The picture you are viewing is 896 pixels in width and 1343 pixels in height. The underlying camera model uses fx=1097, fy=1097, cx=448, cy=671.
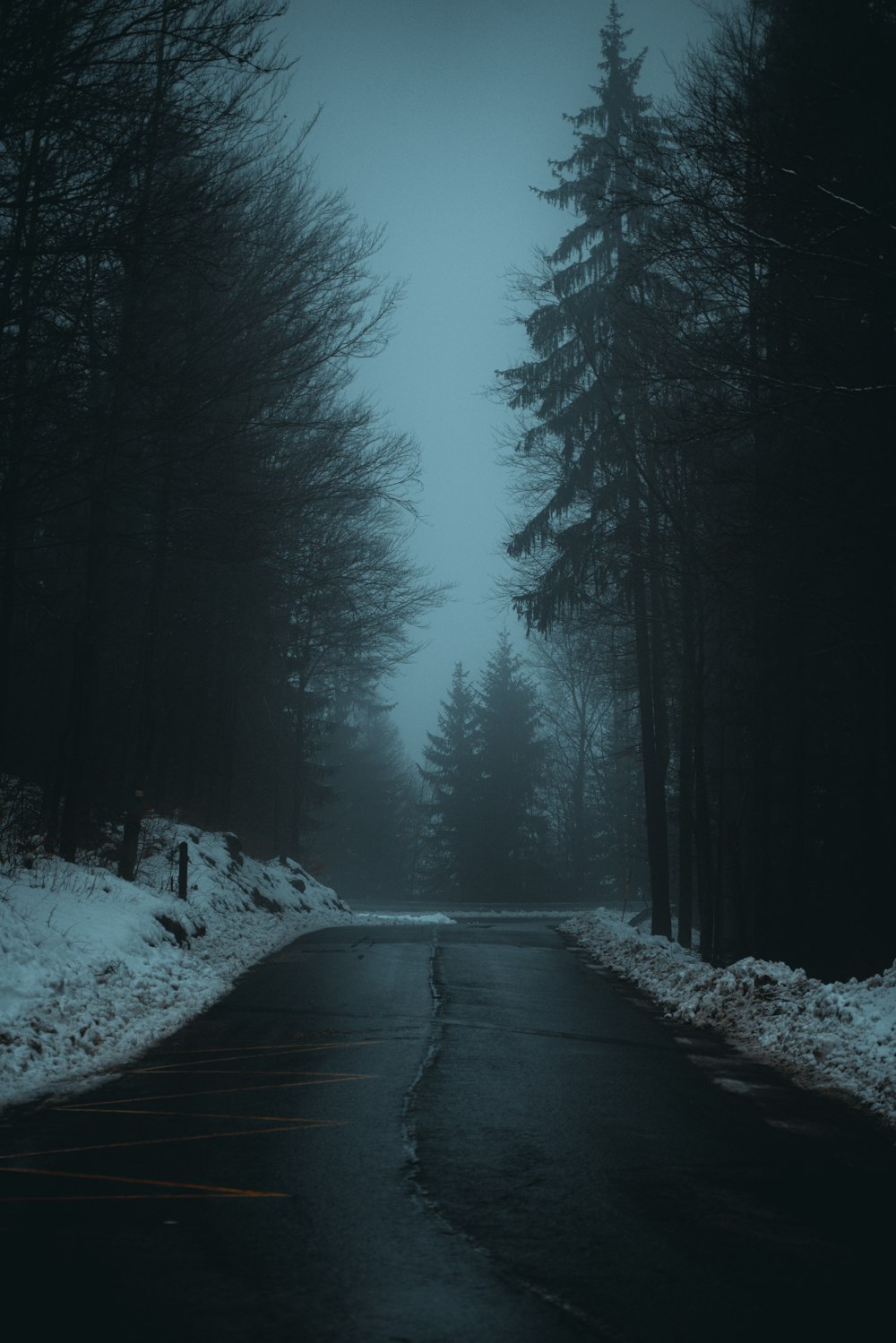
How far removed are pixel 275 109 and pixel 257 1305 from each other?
14671 millimetres

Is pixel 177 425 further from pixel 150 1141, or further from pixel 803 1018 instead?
pixel 803 1018

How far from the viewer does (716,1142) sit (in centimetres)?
685

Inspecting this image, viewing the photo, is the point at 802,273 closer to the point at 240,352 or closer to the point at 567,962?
the point at 240,352

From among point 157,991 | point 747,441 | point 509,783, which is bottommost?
point 157,991

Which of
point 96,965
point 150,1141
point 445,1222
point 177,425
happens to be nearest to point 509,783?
point 177,425

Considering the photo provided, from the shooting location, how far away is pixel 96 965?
1173 cm

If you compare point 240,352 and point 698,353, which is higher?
point 240,352

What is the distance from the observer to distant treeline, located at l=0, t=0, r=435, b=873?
998 centimetres

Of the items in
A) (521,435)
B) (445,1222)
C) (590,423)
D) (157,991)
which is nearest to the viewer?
(445,1222)

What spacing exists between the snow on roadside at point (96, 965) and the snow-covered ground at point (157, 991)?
20 mm

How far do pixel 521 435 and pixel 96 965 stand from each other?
16922 mm

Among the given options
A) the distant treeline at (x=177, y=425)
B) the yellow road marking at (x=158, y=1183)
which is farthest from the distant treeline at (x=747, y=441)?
the yellow road marking at (x=158, y=1183)

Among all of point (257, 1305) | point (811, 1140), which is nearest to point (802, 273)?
point (811, 1140)

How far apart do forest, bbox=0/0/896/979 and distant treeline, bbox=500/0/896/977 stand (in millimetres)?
104
